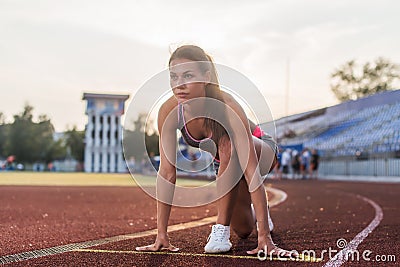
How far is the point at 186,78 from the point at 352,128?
32273 millimetres

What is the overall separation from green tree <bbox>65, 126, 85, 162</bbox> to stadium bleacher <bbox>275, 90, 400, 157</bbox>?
237 ft

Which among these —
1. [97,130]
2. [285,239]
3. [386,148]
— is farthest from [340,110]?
[97,130]

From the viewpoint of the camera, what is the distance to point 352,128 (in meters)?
34.3

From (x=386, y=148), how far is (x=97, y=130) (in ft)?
237

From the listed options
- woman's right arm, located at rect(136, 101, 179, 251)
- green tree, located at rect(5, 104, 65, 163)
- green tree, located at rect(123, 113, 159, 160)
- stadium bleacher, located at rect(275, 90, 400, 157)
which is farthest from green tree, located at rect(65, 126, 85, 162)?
woman's right arm, located at rect(136, 101, 179, 251)

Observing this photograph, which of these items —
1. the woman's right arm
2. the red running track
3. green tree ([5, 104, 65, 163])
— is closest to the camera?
the red running track

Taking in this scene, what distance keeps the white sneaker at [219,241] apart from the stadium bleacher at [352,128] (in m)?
21.8

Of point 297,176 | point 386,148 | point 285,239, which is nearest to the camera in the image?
point 285,239

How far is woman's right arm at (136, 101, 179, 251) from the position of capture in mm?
3867

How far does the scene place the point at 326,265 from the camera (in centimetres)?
318

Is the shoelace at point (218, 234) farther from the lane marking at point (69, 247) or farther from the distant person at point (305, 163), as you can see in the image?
the distant person at point (305, 163)

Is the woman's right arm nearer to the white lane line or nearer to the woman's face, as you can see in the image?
the woman's face

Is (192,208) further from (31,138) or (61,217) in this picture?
(31,138)

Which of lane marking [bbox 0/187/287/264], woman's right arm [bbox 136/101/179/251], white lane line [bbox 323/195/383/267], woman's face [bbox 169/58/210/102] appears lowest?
lane marking [bbox 0/187/287/264]
